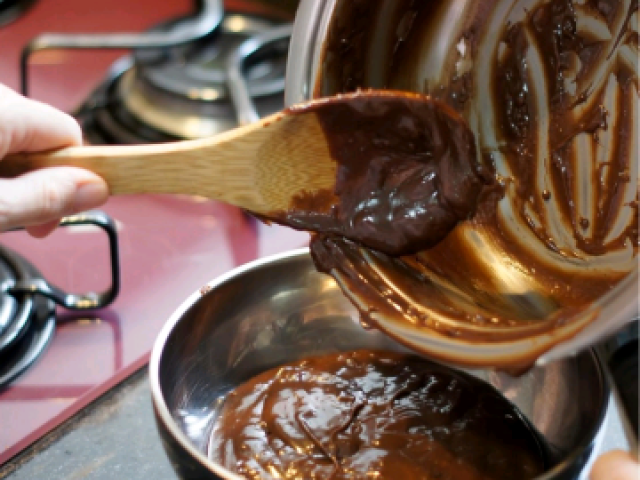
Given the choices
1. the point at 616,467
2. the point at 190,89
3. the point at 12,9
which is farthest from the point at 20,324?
the point at 12,9

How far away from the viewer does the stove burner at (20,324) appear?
0.92m

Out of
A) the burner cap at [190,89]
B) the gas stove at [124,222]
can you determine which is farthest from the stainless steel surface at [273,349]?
→ the burner cap at [190,89]

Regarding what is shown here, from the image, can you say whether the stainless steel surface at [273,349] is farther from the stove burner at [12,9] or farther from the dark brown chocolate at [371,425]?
the stove burner at [12,9]

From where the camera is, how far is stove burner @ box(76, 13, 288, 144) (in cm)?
129

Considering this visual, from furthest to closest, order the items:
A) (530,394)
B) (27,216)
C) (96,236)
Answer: (96,236)
(530,394)
(27,216)

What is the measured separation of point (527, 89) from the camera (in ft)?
3.02

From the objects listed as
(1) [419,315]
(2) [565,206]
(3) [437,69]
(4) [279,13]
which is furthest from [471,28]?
(4) [279,13]

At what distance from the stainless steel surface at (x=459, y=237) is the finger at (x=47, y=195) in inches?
9.0

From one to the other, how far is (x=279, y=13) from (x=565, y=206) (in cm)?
98

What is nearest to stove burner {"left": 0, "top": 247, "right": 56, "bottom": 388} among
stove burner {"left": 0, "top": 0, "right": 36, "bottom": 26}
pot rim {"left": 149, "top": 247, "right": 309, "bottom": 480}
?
pot rim {"left": 149, "top": 247, "right": 309, "bottom": 480}

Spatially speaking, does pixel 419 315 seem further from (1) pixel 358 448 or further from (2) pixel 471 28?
(2) pixel 471 28

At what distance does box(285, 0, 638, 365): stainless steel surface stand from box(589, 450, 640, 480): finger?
0.31ft

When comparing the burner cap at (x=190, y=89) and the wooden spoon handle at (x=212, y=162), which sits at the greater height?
the wooden spoon handle at (x=212, y=162)

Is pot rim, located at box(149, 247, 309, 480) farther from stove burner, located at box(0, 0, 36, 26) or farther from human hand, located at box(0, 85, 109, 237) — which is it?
stove burner, located at box(0, 0, 36, 26)
